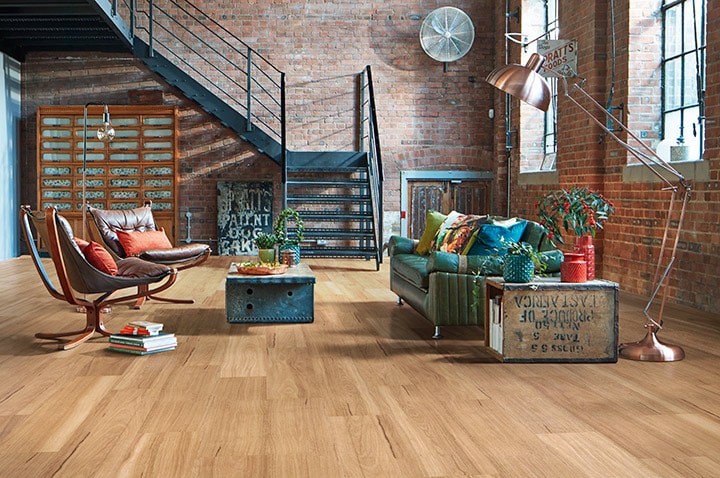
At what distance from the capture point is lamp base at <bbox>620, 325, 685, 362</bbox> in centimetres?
457

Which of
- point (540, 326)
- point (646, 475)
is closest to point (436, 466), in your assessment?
point (646, 475)

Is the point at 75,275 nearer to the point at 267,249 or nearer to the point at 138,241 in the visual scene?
the point at 267,249

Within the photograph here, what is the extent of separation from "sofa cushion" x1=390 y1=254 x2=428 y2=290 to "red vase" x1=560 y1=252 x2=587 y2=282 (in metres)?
1.08

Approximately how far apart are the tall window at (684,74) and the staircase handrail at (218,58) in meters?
5.27

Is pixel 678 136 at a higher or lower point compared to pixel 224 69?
lower

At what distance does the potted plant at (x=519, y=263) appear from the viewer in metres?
4.47

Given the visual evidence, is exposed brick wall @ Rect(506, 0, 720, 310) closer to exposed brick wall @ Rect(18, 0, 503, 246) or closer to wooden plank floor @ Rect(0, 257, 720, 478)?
wooden plank floor @ Rect(0, 257, 720, 478)

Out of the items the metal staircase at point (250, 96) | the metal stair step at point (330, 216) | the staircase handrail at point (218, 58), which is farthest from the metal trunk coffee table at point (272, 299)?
the staircase handrail at point (218, 58)

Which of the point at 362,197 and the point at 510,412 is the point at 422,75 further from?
the point at 510,412

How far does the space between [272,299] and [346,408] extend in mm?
2309

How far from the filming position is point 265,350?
16.1 ft

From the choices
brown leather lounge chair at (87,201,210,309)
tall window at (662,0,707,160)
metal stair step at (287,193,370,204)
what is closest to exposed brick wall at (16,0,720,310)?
metal stair step at (287,193,370,204)

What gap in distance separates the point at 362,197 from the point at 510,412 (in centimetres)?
718

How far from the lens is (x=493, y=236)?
5.27 metres
